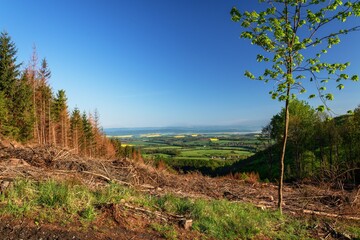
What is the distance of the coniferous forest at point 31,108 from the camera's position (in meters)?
34.8

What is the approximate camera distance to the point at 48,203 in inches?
238

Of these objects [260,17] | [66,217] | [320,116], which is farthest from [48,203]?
[320,116]

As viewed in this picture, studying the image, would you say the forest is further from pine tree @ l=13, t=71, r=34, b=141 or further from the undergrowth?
pine tree @ l=13, t=71, r=34, b=141

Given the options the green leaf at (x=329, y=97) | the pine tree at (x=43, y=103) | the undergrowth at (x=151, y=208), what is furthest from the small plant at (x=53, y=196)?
the pine tree at (x=43, y=103)

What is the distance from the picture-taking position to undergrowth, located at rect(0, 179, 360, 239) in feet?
19.1

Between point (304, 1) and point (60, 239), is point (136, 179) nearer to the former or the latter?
point (60, 239)

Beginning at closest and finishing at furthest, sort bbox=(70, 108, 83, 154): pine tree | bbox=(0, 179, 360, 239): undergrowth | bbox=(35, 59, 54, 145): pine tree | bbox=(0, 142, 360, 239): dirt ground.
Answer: bbox=(0, 142, 360, 239): dirt ground < bbox=(0, 179, 360, 239): undergrowth < bbox=(35, 59, 54, 145): pine tree < bbox=(70, 108, 83, 154): pine tree

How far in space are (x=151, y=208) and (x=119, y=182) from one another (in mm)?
2940

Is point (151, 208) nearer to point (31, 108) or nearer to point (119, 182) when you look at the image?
point (119, 182)

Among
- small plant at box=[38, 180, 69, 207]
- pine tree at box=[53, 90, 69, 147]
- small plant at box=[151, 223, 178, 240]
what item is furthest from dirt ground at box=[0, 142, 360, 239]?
pine tree at box=[53, 90, 69, 147]

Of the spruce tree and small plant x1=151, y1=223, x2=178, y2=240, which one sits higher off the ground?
the spruce tree

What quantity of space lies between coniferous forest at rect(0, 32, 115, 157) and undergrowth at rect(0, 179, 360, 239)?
15.6 meters

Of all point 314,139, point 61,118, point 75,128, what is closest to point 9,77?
point 61,118

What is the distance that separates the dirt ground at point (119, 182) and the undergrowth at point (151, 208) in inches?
11.5
